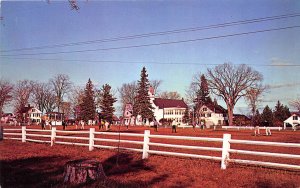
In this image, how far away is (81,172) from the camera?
8.74 meters

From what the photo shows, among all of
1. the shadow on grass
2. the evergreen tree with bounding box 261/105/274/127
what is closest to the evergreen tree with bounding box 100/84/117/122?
the evergreen tree with bounding box 261/105/274/127

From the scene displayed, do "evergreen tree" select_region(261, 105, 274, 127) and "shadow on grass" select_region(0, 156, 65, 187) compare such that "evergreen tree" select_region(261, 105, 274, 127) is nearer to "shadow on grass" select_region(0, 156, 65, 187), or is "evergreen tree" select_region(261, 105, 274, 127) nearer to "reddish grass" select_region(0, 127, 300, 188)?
"reddish grass" select_region(0, 127, 300, 188)

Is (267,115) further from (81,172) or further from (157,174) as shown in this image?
(81,172)

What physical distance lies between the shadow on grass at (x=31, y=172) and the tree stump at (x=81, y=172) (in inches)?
14.8

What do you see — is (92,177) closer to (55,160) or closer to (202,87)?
(55,160)

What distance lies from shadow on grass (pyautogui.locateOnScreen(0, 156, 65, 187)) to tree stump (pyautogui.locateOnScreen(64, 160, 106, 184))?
0.38 m

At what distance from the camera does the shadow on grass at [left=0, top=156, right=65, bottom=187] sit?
8602 millimetres

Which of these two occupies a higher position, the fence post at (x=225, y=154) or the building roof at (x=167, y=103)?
the building roof at (x=167, y=103)

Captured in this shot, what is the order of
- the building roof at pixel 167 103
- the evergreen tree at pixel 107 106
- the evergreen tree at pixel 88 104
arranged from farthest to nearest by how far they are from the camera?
1. the building roof at pixel 167 103
2. the evergreen tree at pixel 88 104
3. the evergreen tree at pixel 107 106

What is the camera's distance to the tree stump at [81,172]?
8.65 m

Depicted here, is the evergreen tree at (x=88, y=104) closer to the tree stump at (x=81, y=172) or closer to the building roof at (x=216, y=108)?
the building roof at (x=216, y=108)

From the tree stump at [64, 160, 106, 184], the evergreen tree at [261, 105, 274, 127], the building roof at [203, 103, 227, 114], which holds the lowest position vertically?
the tree stump at [64, 160, 106, 184]

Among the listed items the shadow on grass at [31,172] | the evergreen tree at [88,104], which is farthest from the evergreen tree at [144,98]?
the shadow on grass at [31,172]

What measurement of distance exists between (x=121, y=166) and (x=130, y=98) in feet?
310
